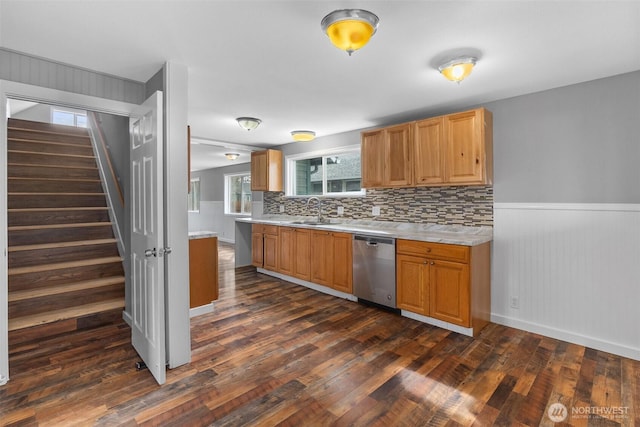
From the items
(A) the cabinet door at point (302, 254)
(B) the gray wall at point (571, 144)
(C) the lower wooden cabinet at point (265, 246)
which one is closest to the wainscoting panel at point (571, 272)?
(B) the gray wall at point (571, 144)

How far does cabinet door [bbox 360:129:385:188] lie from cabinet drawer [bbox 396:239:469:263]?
94 centimetres

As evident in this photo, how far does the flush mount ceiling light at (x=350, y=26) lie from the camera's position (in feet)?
5.69

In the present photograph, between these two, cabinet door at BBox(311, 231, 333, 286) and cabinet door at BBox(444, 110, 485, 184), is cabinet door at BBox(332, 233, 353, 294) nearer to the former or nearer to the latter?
cabinet door at BBox(311, 231, 333, 286)

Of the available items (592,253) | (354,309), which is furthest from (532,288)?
(354,309)

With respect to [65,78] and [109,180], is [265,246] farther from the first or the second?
[65,78]

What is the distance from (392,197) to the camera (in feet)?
14.0

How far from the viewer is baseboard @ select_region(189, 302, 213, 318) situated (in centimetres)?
346

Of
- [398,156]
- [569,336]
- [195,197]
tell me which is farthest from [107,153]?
[195,197]

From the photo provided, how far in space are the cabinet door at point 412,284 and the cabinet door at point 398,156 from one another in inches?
36.9

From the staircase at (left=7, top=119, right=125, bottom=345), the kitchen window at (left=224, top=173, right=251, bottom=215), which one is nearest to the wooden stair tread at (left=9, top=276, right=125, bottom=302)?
the staircase at (left=7, top=119, right=125, bottom=345)

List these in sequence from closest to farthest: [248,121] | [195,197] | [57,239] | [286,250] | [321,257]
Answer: [57,239]
[248,121]
[321,257]
[286,250]
[195,197]

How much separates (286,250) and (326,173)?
1.46m

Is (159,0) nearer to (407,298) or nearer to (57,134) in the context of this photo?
(407,298)

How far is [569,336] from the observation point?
113 inches
